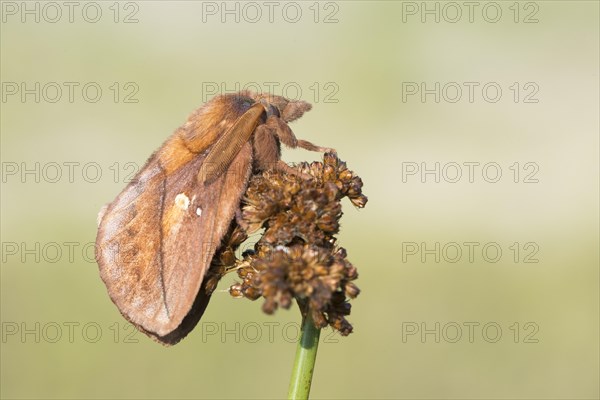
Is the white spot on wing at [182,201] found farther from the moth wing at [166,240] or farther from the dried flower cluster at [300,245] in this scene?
the dried flower cluster at [300,245]

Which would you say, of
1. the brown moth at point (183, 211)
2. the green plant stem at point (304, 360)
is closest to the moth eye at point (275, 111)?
the brown moth at point (183, 211)

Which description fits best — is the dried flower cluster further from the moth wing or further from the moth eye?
the moth eye

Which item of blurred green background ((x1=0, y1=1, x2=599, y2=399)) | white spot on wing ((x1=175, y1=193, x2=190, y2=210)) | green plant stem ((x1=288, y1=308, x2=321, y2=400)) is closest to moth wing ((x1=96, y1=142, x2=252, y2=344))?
white spot on wing ((x1=175, y1=193, x2=190, y2=210))

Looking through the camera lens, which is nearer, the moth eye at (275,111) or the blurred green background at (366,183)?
the moth eye at (275,111)

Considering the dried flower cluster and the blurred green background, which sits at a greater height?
the blurred green background

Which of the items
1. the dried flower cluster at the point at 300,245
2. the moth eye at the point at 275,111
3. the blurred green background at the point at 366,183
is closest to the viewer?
the dried flower cluster at the point at 300,245

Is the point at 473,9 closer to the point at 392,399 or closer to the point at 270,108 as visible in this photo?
the point at 392,399

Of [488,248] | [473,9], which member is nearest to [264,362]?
[488,248]

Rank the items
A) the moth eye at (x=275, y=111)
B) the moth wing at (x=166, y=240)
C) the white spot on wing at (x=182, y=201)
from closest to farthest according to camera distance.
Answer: the moth wing at (x=166, y=240)
the white spot on wing at (x=182, y=201)
the moth eye at (x=275, y=111)
